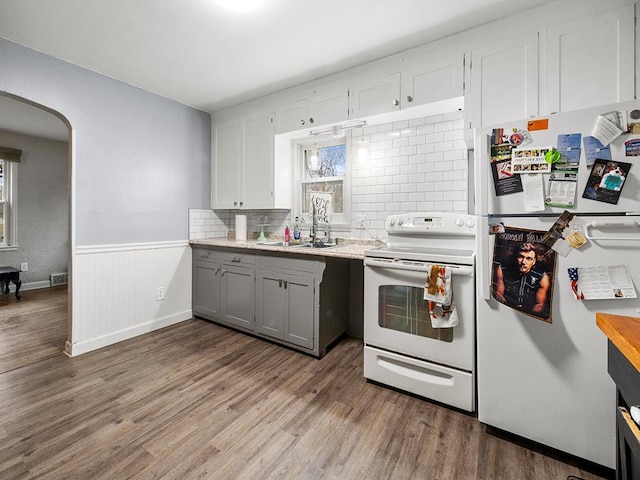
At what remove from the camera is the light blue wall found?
2.41 metres

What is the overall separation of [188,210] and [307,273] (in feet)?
5.95

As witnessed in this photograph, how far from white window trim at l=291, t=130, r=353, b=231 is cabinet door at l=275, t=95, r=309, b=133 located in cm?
32

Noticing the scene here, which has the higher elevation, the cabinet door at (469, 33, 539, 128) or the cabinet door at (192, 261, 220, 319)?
the cabinet door at (469, 33, 539, 128)

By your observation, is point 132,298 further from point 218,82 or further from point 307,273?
point 218,82

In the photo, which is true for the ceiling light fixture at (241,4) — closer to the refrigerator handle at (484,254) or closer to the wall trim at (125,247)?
the refrigerator handle at (484,254)

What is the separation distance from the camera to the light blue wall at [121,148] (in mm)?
2410

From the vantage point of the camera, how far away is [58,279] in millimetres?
5180

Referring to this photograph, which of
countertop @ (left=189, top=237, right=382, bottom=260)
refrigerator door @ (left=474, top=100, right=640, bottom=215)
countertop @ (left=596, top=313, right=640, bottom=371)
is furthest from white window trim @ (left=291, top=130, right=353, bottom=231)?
countertop @ (left=596, top=313, right=640, bottom=371)

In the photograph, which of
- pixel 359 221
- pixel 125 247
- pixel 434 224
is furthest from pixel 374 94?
pixel 125 247

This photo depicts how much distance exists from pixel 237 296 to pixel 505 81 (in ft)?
9.16

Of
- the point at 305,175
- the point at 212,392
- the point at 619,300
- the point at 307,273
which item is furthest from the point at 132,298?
the point at 619,300

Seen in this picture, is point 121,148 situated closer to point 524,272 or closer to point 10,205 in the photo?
point 524,272

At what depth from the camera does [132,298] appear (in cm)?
302

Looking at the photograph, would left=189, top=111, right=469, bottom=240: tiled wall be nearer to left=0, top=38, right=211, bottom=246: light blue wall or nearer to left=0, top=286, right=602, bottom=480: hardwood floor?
left=0, top=286, right=602, bottom=480: hardwood floor
